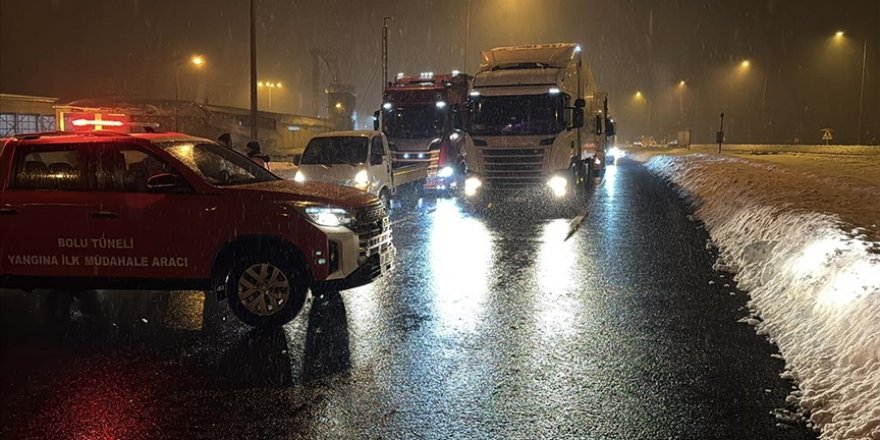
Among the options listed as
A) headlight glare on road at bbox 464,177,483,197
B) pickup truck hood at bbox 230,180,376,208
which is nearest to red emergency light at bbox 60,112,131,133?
pickup truck hood at bbox 230,180,376,208

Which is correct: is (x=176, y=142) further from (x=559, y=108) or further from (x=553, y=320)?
(x=559, y=108)

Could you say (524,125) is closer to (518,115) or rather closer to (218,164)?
(518,115)

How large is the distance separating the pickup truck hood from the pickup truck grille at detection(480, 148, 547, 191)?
34.8ft

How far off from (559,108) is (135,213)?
41.0ft

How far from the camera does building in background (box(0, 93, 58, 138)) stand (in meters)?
37.1

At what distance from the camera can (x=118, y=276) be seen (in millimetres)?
6543

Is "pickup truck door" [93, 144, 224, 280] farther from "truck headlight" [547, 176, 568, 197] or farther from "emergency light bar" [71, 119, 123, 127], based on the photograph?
"truck headlight" [547, 176, 568, 197]

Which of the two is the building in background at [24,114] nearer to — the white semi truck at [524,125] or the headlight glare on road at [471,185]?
the headlight glare on road at [471,185]

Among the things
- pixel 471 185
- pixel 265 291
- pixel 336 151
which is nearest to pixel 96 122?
pixel 265 291

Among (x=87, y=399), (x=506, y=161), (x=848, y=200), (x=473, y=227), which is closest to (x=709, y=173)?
(x=506, y=161)

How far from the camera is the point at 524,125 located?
17344 mm

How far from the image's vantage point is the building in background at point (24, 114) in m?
37.1

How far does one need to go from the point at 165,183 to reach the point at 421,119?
1541 centimetres

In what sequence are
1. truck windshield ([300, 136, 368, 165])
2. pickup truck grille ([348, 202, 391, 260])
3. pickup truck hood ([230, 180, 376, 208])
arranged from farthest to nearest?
truck windshield ([300, 136, 368, 165])
pickup truck grille ([348, 202, 391, 260])
pickup truck hood ([230, 180, 376, 208])
